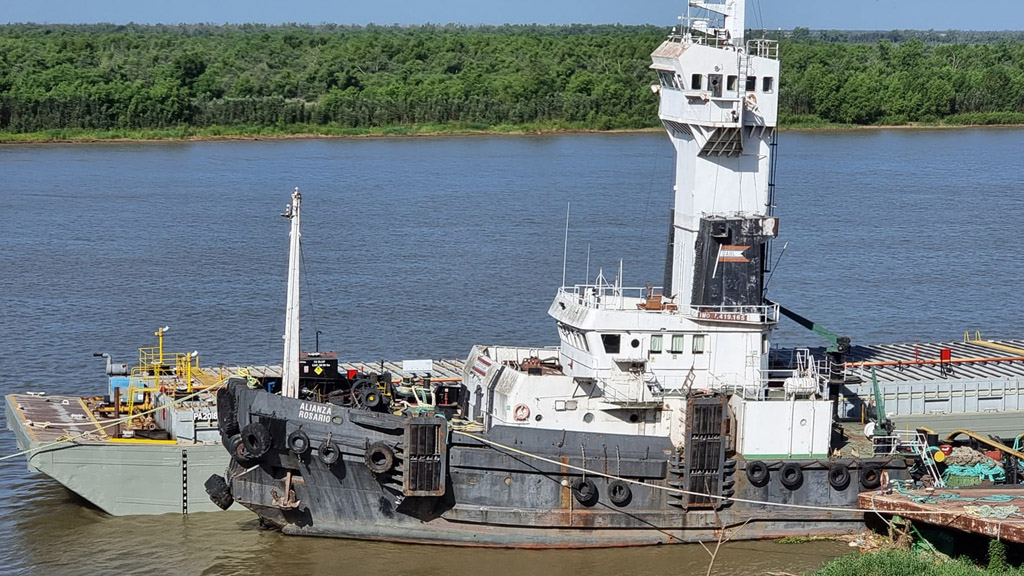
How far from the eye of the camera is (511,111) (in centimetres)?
8625

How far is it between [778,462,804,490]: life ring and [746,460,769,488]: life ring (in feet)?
0.84

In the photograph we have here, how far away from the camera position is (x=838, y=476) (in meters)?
21.5

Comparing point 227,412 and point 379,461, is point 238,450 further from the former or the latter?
point 379,461

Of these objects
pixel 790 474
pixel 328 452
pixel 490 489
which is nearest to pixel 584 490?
pixel 490 489

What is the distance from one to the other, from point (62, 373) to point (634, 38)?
82.2 metres

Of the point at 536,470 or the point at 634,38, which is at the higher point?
the point at 634,38

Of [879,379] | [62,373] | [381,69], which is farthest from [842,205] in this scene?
[381,69]

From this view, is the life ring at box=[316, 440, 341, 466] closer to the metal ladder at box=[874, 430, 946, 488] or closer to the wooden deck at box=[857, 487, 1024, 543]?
the wooden deck at box=[857, 487, 1024, 543]

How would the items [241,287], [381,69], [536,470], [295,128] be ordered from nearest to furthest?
[536,470], [241,287], [295,128], [381,69]

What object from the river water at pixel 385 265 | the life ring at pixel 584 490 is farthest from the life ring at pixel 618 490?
the river water at pixel 385 265

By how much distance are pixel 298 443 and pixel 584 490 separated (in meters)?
4.22

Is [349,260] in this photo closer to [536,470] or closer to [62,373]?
[62,373]

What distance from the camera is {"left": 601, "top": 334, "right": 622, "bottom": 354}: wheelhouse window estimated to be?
2170 cm

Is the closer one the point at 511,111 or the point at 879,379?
the point at 879,379
